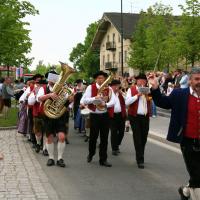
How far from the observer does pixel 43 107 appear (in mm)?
10039

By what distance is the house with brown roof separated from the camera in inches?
2357

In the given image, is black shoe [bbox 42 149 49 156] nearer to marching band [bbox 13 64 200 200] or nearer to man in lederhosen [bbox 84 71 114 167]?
marching band [bbox 13 64 200 200]

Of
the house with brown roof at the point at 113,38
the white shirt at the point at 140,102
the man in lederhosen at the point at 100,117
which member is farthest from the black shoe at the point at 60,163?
the house with brown roof at the point at 113,38

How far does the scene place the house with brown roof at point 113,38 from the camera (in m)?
59.9

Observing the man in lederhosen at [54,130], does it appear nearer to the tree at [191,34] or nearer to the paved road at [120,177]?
the paved road at [120,177]

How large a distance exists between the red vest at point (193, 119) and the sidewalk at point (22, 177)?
6.78 feet

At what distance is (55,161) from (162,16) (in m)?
35.5

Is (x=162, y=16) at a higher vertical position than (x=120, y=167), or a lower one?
higher

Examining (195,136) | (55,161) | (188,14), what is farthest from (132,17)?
(195,136)

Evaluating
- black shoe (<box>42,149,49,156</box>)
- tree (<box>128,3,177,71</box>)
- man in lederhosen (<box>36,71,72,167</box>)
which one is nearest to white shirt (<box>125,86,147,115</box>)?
man in lederhosen (<box>36,71,72,167</box>)

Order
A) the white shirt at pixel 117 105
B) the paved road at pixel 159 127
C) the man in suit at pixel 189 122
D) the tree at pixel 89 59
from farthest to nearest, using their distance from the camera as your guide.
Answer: the tree at pixel 89 59 < the paved road at pixel 159 127 < the white shirt at pixel 117 105 < the man in suit at pixel 189 122

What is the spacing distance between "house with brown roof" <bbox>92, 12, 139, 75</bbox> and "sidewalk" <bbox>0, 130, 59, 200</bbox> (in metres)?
46.9

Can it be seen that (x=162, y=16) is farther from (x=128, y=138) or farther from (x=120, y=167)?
(x=120, y=167)

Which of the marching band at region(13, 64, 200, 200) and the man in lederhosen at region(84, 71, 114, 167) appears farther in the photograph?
the man in lederhosen at region(84, 71, 114, 167)
